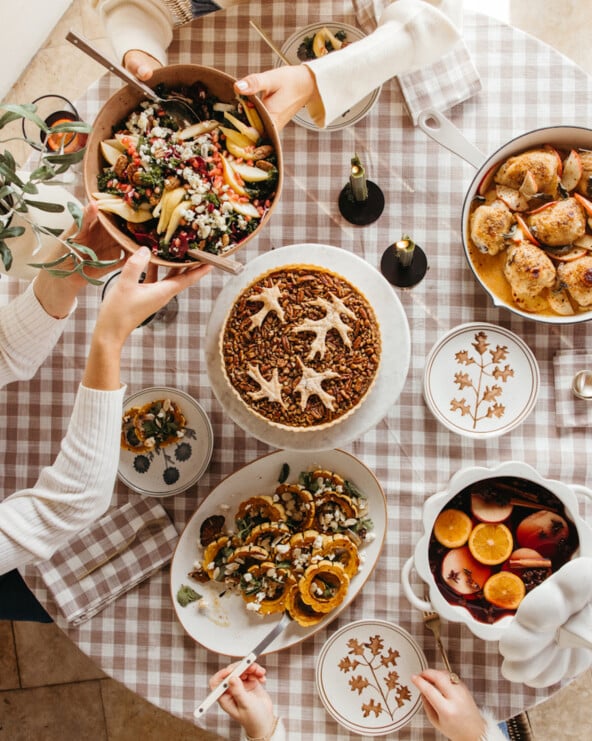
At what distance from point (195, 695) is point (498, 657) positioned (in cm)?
84

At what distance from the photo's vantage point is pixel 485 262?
1786 millimetres

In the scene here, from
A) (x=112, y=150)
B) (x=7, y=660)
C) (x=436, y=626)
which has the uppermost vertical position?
(x=112, y=150)

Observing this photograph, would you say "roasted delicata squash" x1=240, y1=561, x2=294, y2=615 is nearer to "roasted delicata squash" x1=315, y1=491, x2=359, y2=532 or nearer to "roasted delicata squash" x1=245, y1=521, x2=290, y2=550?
"roasted delicata squash" x1=245, y1=521, x2=290, y2=550

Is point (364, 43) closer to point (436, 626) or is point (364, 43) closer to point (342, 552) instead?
point (342, 552)

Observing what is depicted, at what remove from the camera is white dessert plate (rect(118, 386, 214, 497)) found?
1874 millimetres

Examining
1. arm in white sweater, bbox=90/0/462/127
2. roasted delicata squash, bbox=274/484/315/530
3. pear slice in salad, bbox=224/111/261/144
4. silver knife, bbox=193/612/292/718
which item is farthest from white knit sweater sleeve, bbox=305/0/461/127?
silver knife, bbox=193/612/292/718

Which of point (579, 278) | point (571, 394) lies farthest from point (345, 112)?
point (571, 394)

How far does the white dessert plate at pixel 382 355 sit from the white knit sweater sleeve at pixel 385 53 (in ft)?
1.13

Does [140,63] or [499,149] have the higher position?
[140,63]

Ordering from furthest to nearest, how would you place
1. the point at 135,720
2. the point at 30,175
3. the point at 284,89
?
the point at 135,720
the point at 284,89
the point at 30,175

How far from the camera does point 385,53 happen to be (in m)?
1.66

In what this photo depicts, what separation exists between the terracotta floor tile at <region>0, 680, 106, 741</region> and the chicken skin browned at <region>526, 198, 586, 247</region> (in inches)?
100

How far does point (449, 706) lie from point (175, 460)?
3.12 feet

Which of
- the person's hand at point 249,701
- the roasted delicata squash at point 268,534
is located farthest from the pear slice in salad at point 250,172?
the person's hand at point 249,701
